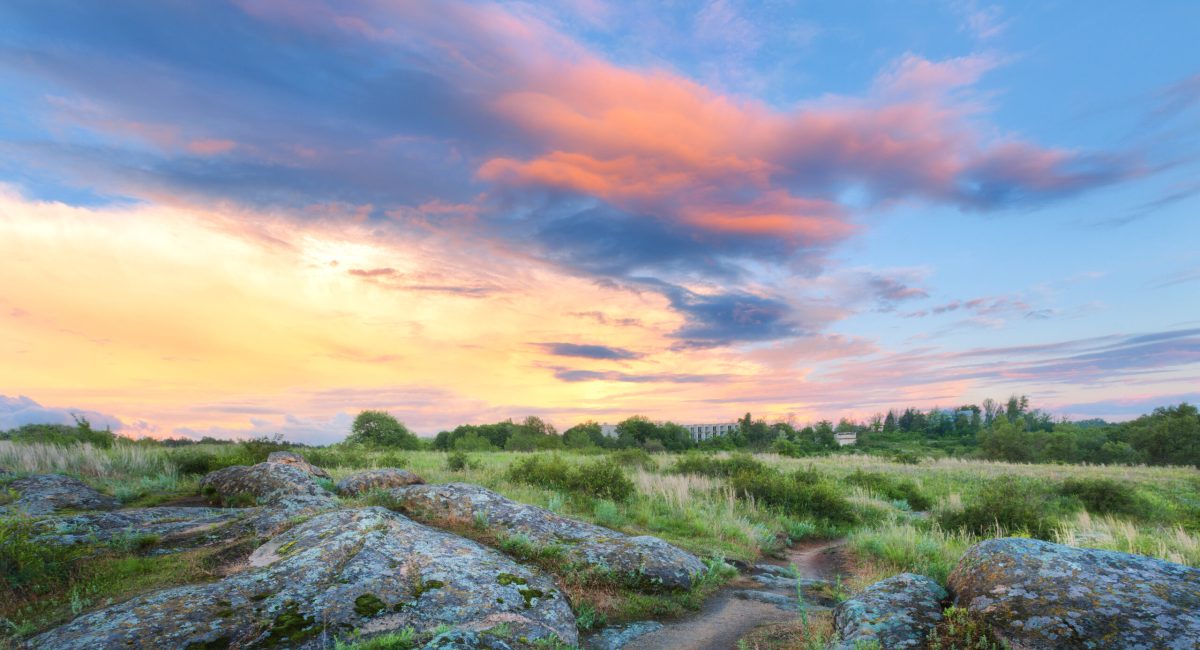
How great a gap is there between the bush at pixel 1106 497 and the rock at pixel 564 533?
2239 centimetres

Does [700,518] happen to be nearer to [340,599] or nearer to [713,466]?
[340,599]

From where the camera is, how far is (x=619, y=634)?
731 cm

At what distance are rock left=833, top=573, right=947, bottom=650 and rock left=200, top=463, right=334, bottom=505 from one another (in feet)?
34.6

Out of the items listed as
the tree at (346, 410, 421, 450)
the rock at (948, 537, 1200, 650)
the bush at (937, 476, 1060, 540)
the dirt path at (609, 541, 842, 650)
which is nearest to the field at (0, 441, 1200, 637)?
the bush at (937, 476, 1060, 540)

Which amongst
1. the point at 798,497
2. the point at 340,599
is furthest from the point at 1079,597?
the point at 798,497

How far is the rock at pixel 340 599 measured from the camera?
549 centimetres

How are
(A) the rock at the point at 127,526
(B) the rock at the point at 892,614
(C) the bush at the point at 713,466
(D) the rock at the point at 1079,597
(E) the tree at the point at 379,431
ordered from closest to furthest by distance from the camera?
(D) the rock at the point at 1079,597, (B) the rock at the point at 892,614, (A) the rock at the point at 127,526, (C) the bush at the point at 713,466, (E) the tree at the point at 379,431

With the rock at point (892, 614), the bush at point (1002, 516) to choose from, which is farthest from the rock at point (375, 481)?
the bush at point (1002, 516)

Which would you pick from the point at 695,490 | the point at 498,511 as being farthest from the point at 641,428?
the point at 498,511

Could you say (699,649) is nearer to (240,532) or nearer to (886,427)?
(240,532)

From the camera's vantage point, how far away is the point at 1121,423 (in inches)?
2936

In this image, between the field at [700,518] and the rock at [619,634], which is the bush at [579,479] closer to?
the field at [700,518]

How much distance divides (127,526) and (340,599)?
557 centimetres

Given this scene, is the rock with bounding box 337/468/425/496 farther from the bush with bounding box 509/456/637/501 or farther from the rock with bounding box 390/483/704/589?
the bush with bounding box 509/456/637/501
